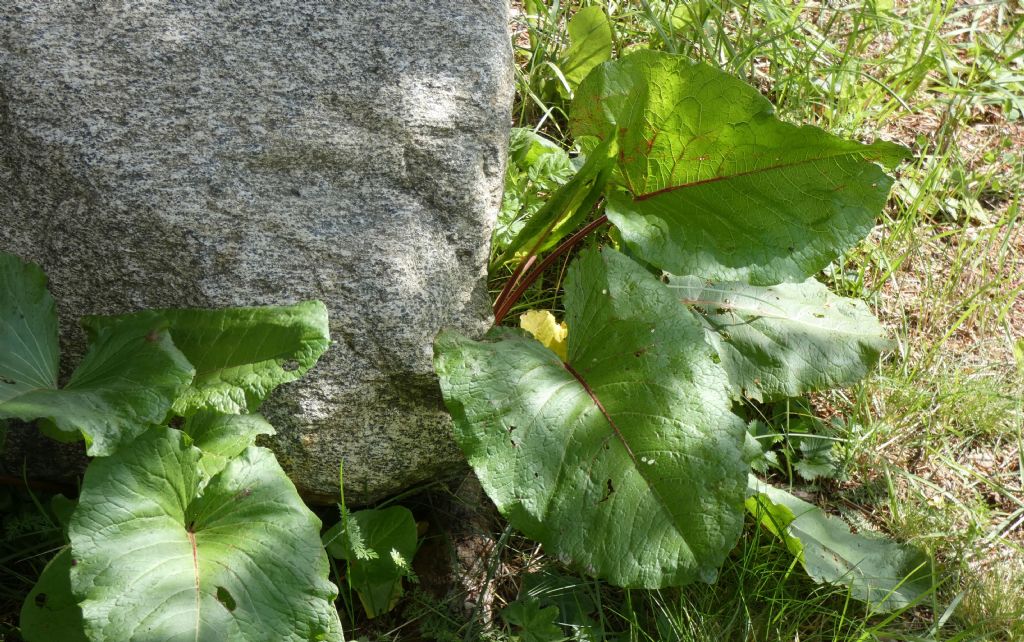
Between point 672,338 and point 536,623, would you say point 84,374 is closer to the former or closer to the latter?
point 536,623

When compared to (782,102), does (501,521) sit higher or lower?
lower

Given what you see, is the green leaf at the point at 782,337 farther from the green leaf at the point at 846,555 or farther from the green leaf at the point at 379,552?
the green leaf at the point at 379,552

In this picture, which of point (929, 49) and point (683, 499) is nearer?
point (683, 499)

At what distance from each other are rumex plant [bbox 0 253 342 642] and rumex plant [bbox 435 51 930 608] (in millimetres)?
388

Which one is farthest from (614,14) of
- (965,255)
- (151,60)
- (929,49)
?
(151,60)

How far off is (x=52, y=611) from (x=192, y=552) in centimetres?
35

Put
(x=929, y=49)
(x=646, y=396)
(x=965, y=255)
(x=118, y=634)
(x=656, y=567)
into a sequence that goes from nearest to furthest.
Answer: (x=118, y=634) → (x=656, y=567) → (x=646, y=396) → (x=965, y=255) → (x=929, y=49)

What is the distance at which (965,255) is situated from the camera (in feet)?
9.67

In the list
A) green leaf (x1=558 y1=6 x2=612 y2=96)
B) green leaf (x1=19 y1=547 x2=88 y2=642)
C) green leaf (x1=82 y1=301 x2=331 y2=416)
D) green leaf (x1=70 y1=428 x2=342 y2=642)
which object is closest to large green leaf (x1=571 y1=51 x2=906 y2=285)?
green leaf (x1=558 y1=6 x2=612 y2=96)

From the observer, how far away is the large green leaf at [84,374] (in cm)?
160

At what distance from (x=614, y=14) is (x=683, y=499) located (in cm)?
208

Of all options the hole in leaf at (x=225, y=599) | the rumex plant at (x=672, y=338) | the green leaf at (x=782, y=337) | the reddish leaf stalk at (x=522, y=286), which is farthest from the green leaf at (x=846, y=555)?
the hole in leaf at (x=225, y=599)

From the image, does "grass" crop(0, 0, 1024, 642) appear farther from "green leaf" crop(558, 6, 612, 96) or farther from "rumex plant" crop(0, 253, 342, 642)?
"rumex plant" crop(0, 253, 342, 642)

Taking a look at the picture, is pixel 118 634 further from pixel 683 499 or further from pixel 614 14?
pixel 614 14
